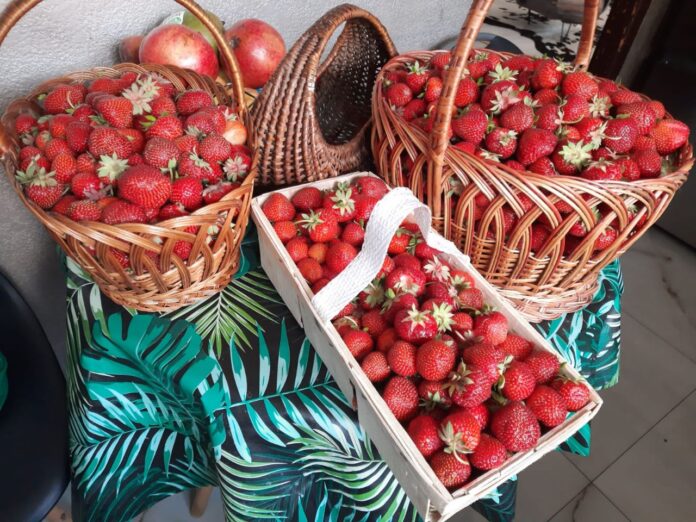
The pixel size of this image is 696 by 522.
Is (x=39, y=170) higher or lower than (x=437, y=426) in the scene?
higher

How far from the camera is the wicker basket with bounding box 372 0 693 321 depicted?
646mm

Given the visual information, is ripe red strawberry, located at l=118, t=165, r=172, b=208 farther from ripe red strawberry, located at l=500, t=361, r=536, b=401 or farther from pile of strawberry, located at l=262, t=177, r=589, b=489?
ripe red strawberry, located at l=500, t=361, r=536, b=401

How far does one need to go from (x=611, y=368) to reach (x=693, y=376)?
1041 millimetres

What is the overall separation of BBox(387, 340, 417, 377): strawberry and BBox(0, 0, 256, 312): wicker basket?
0.29m

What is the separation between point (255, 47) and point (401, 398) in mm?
867

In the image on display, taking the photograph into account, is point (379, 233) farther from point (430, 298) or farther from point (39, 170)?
point (39, 170)

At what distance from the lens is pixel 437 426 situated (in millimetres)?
540

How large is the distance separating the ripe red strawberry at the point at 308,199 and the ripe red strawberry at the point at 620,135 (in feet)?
1.53

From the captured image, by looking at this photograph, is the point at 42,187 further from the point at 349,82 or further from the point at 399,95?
the point at 349,82

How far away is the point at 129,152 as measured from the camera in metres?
0.69

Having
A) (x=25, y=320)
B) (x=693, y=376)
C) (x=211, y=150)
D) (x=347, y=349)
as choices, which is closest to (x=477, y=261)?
(x=347, y=349)

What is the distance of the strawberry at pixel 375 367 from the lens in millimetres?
586

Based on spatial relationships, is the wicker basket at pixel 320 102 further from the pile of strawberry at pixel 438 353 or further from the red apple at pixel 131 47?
the red apple at pixel 131 47

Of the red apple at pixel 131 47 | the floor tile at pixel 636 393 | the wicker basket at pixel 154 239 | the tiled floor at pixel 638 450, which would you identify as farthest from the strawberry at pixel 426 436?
the floor tile at pixel 636 393
